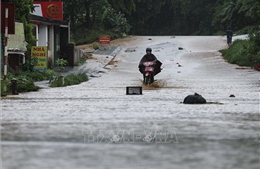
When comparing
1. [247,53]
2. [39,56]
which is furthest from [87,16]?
[39,56]

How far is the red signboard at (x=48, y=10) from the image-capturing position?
1679 inches

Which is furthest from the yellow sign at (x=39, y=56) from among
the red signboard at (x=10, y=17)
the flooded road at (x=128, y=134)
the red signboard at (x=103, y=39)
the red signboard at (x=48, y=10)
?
the red signboard at (x=103, y=39)

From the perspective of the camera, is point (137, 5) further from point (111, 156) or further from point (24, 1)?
point (111, 156)

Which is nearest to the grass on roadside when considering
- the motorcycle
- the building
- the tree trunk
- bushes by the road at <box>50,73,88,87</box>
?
the building

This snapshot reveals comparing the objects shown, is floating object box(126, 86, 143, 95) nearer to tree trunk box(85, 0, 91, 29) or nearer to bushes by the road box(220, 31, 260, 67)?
Answer: bushes by the road box(220, 31, 260, 67)

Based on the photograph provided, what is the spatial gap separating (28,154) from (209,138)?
266 cm

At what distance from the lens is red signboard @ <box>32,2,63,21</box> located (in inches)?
1679

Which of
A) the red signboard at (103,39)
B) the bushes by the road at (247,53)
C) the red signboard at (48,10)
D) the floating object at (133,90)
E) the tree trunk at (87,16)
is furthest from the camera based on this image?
the tree trunk at (87,16)

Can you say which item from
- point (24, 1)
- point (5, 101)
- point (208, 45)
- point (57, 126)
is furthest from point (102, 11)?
point (57, 126)

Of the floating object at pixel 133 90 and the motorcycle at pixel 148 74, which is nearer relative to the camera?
the floating object at pixel 133 90

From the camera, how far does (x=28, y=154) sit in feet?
27.2

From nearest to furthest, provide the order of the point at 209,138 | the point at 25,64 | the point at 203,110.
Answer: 1. the point at 209,138
2. the point at 203,110
3. the point at 25,64

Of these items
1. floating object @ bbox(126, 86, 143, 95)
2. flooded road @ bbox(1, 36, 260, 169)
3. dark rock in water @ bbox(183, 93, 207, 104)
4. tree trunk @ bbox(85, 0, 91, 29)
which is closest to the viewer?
flooded road @ bbox(1, 36, 260, 169)

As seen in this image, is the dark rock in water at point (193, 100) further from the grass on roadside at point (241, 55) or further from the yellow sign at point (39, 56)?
the grass on roadside at point (241, 55)
